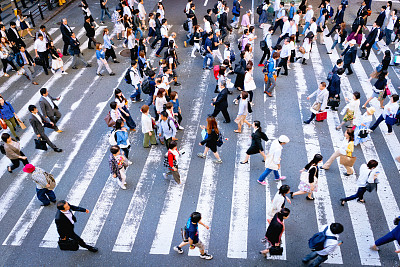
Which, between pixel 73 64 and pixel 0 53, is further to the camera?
pixel 73 64

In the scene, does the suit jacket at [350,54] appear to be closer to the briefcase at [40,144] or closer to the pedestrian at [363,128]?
the pedestrian at [363,128]

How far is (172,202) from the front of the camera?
29.9ft

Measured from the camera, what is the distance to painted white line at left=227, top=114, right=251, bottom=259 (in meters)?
7.92

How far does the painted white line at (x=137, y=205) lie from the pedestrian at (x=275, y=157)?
321 centimetres

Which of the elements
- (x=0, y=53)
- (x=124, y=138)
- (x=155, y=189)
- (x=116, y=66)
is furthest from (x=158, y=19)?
(x=155, y=189)

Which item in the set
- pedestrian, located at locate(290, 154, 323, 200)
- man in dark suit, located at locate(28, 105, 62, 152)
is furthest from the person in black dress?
man in dark suit, located at locate(28, 105, 62, 152)

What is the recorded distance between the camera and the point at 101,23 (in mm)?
20078

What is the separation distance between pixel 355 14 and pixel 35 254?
68.4ft

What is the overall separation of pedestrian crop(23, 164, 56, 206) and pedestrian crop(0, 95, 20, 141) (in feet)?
12.1

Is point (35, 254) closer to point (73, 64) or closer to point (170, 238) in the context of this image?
point (170, 238)

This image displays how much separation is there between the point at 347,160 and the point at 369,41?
841 cm

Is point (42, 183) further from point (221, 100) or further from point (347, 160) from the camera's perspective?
point (347, 160)

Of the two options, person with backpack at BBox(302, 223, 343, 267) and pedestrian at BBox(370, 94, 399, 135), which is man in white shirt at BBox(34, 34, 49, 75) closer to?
person with backpack at BBox(302, 223, 343, 267)

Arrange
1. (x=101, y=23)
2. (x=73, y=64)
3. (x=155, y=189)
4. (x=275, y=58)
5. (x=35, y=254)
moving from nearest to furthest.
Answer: (x=35, y=254) → (x=155, y=189) → (x=275, y=58) → (x=73, y=64) → (x=101, y=23)
